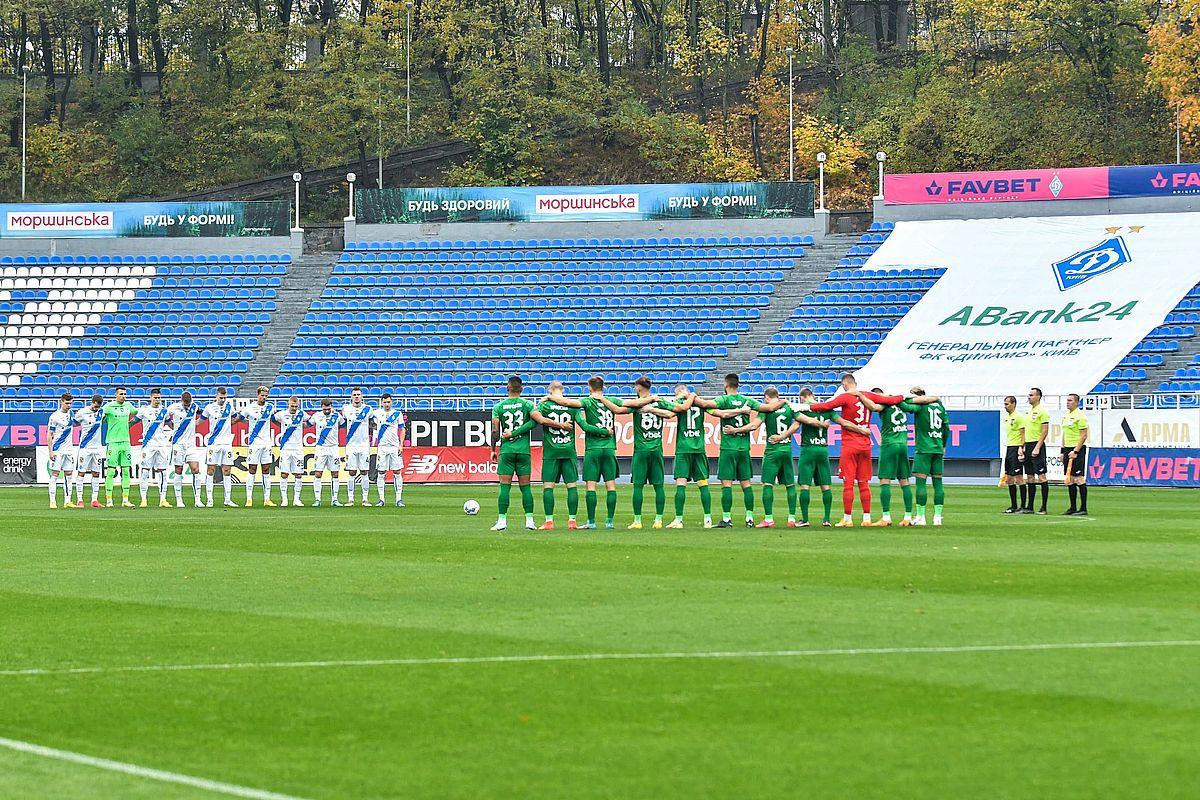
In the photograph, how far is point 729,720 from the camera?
8.95 metres

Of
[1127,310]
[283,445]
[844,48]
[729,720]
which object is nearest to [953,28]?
[844,48]

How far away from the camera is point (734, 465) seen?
78.9 ft

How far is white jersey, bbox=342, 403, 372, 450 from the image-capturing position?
32.1 m

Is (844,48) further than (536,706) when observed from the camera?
Yes

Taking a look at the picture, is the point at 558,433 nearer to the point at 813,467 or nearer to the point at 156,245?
the point at 813,467

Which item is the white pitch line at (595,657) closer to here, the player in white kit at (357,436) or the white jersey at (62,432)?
the player in white kit at (357,436)

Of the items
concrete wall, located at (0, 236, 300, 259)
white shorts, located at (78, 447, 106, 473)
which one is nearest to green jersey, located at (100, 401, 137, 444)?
white shorts, located at (78, 447, 106, 473)

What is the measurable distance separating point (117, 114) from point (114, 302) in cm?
2589

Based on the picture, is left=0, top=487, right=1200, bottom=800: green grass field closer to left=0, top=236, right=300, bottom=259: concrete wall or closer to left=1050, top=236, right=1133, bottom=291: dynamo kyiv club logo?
left=1050, top=236, right=1133, bottom=291: dynamo kyiv club logo

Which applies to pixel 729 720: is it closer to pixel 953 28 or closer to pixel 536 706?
pixel 536 706

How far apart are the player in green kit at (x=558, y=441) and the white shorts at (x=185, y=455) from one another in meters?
11.3

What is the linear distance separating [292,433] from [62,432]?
4.29 m

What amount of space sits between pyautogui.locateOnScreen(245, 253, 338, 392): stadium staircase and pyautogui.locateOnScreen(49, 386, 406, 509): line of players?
57.6 ft

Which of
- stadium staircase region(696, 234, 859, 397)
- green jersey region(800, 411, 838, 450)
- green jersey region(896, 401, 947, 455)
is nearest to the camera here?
green jersey region(800, 411, 838, 450)
